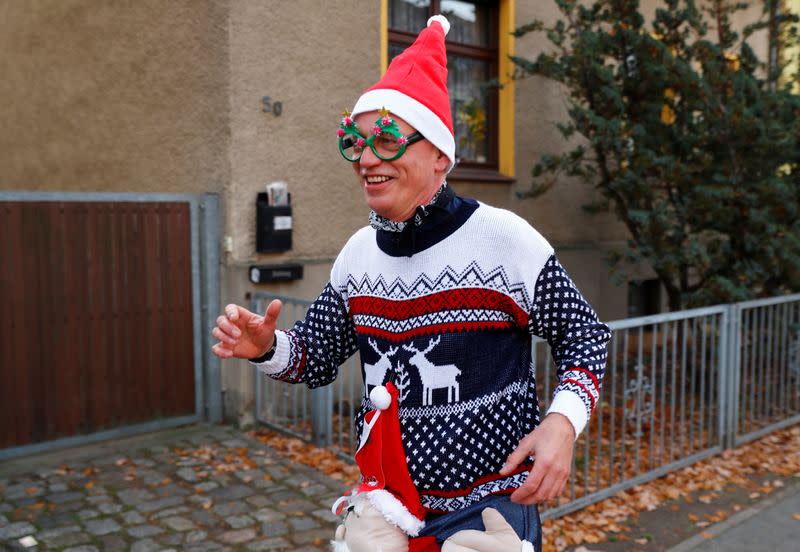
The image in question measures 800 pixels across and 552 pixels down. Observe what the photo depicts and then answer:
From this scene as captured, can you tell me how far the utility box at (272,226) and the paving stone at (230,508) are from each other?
7.70ft

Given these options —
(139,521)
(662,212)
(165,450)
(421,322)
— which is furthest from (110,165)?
(421,322)

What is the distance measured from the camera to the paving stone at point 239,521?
15.3ft

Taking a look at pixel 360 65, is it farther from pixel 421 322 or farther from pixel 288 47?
pixel 421 322

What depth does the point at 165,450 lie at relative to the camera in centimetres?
611

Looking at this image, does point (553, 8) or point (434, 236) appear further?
point (553, 8)

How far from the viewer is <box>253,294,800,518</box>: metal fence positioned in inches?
203

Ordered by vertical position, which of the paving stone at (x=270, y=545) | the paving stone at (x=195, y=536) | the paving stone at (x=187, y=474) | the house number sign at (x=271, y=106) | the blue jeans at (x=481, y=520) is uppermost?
the house number sign at (x=271, y=106)

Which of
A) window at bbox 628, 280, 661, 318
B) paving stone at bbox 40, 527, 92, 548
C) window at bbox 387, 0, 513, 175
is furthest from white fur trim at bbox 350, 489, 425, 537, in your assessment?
window at bbox 628, 280, 661, 318

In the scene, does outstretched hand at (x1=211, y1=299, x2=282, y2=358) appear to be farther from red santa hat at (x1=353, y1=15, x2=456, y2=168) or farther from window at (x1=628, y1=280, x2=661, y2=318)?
window at (x1=628, y1=280, x2=661, y2=318)

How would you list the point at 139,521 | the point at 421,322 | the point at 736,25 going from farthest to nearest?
the point at 736,25 → the point at 139,521 → the point at 421,322

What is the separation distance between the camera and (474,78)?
8789mm

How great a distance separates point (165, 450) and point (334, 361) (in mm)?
4066

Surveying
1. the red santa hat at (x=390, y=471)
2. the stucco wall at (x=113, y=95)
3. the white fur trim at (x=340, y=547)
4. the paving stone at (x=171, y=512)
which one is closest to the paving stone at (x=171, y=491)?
the paving stone at (x=171, y=512)

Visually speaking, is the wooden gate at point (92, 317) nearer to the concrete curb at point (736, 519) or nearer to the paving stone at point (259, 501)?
the paving stone at point (259, 501)
